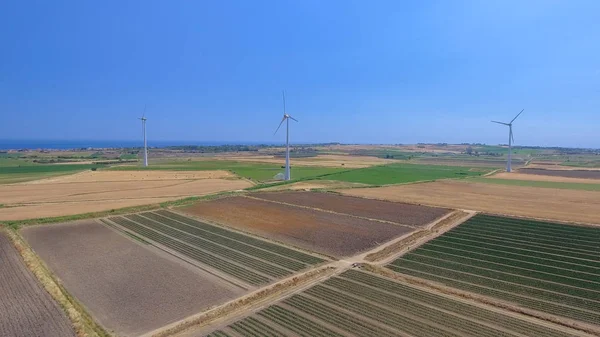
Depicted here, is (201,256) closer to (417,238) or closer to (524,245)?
(417,238)

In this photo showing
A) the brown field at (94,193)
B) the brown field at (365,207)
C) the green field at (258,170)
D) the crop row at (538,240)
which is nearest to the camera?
the crop row at (538,240)

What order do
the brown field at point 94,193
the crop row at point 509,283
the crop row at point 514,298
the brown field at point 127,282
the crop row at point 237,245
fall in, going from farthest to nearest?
the brown field at point 94,193 < the crop row at point 237,245 < the crop row at point 509,283 < the brown field at point 127,282 < the crop row at point 514,298

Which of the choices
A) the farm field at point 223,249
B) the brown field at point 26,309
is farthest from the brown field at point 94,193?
the brown field at point 26,309

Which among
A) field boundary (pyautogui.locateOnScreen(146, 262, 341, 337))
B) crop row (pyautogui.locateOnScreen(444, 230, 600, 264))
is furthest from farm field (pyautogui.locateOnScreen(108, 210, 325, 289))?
crop row (pyautogui.locateOnScreen(444, 230, 600, 264))

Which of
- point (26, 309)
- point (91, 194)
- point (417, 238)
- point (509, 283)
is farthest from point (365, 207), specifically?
point (91, 194)

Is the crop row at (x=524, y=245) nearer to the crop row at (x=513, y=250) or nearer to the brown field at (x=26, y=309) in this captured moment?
the crop row at (x=513, y=250)

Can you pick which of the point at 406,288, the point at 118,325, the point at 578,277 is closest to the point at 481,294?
the point at 406,288

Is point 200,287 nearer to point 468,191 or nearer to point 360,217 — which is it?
point 360,217
